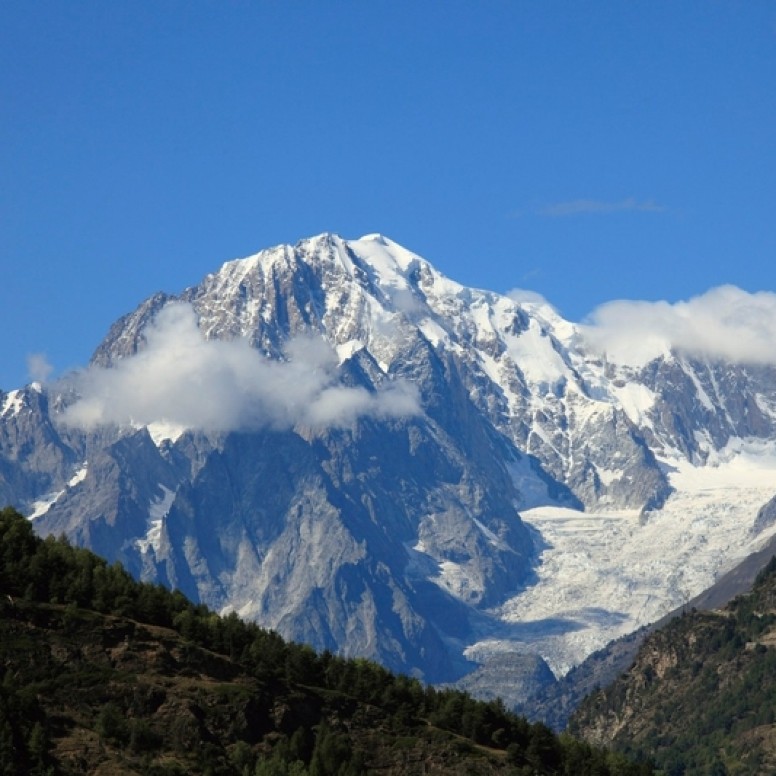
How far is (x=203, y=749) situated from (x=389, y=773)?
62.4ft

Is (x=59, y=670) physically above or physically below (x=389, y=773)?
above

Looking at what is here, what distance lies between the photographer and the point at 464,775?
650ft

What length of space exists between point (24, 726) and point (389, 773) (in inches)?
1430

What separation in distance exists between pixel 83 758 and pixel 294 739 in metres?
22.4

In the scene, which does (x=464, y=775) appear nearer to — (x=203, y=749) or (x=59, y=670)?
(x=203, y=749)

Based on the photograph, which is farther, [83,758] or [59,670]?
[59,670]

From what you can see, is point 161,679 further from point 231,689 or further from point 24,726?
point 24,726

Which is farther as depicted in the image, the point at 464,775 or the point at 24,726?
the point at 464,775

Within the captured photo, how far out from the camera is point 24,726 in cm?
17875

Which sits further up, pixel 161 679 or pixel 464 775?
pixel 161 679

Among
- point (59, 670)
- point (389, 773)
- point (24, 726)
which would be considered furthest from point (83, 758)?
point (389, 773)

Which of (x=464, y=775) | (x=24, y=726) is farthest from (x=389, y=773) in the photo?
(x=24, y=726)

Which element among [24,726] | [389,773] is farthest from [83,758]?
[389,773]

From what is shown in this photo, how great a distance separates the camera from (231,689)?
200m
